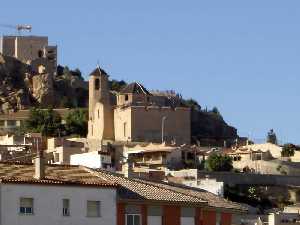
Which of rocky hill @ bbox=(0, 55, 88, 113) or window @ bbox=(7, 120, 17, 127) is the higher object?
rocky hill @ bbox=(0, 55, 88, 113)

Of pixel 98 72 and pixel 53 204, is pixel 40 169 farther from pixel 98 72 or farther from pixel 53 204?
pixel 98 72

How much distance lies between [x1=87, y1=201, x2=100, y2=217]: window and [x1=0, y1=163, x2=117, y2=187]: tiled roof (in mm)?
580

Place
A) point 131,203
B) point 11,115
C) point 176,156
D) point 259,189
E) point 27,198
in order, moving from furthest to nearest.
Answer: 1. point 11,115
2. point 176,156
3. point 259,189
4. point 131,203
5. point 27,198

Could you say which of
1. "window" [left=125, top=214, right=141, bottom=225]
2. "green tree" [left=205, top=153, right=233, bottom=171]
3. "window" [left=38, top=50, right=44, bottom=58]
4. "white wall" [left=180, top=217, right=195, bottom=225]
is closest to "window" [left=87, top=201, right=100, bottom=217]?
"window" [left=125, top=214, right=141, bottom=225]

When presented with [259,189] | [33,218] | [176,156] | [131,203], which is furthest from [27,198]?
[176,156]

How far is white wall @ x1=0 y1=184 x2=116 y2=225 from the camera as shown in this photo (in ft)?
133

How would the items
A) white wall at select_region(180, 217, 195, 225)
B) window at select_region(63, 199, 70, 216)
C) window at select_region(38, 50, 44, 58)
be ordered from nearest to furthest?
window at select_region(63, 199, 70, 216)
white wall at select_region(180, 217, 195, 225)
window at select_region(38, 50, 44, 58)

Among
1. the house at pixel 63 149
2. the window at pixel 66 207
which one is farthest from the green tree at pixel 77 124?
the window at pixel 66 207

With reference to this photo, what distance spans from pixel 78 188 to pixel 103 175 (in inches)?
139

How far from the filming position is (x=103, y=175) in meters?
45.5

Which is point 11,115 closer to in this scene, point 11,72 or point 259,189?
point 11,72

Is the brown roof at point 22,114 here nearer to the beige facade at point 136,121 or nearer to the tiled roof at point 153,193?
the beige facade at point 136,121

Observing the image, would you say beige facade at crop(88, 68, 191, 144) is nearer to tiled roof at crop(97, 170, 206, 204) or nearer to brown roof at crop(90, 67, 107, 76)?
brown roof at crop(90, 67, 107, 76)

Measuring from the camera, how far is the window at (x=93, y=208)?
4228 centimetres
